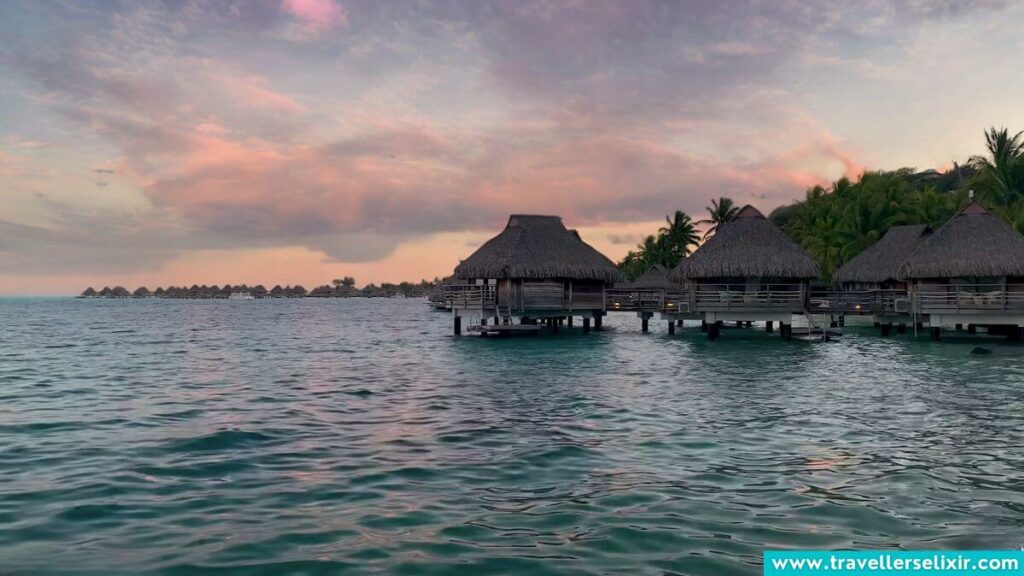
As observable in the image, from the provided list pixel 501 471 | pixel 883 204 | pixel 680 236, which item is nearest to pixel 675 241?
pixel 680 236

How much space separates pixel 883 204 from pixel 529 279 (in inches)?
1082

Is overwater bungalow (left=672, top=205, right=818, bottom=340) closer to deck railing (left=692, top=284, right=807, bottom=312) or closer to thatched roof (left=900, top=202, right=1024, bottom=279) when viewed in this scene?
deck railing (left=692, top=284, right=807, bottom=312)

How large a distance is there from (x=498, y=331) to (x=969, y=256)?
2098 cm

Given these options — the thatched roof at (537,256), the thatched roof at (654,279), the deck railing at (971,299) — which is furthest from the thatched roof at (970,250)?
the thatched roof at (654,279)

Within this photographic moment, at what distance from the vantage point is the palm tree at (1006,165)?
43406mm

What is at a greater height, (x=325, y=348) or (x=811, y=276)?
(x=811, y=276)

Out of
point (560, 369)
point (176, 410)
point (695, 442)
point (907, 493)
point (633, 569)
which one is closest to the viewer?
point (633, 569)

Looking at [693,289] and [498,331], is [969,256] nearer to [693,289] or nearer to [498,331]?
[693,289]

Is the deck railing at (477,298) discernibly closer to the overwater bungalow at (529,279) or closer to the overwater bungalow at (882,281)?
the overwater bungalow at (529,279)

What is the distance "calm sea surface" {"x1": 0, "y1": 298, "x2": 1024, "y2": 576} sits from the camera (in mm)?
6793

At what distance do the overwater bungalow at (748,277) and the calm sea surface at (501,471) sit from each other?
40.1 feet

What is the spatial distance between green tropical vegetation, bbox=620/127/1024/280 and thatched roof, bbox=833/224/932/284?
303 cm

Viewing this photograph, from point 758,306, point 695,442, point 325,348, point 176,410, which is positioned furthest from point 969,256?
point 176,410

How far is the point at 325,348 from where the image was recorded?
34500mm
